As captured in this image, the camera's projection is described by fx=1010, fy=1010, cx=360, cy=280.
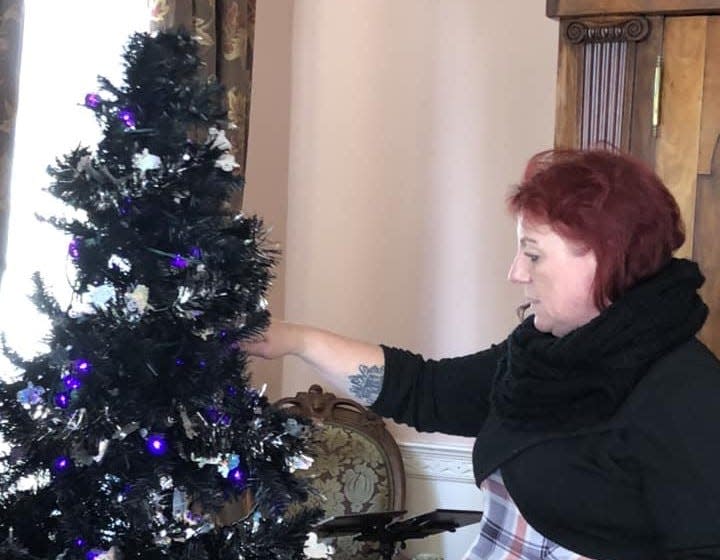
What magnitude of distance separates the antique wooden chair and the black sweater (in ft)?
3.24

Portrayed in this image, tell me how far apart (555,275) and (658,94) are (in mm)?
416

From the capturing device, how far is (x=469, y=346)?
2.85 metres

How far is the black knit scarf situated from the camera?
4.95 feet

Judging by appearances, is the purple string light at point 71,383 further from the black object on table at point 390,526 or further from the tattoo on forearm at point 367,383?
the black object on table at point 390,526

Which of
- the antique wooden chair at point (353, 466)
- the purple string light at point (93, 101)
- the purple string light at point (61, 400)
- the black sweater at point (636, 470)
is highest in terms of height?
the purple string light at point (93, 101)

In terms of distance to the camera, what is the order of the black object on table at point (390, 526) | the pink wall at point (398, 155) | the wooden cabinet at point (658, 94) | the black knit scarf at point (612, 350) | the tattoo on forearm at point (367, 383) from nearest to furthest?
the black knit scarf at point (612, 350) < the wooden cabinet at point (658, 94) < the tattoo on forearm at point (367, 383) < the black object on table at point (390, 526) < the pink wall at point (398, 155)

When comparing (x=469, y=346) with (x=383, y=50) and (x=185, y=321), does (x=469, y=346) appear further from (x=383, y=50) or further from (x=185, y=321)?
(x=185, y=321)

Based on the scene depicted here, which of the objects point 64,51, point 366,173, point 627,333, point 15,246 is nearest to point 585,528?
point 627,333

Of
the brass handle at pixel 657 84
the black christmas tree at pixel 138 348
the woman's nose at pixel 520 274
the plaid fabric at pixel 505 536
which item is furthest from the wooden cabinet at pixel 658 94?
the black christmas tree at pixel 138 348

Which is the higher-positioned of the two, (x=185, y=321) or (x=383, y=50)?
(x=383, y=50)

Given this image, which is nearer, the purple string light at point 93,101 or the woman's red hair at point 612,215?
the purple string light at point 93,101

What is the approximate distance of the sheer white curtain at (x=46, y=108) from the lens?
1949 millimetres

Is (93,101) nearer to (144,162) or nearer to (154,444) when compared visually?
(144,162)

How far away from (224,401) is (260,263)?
180 millimetres
